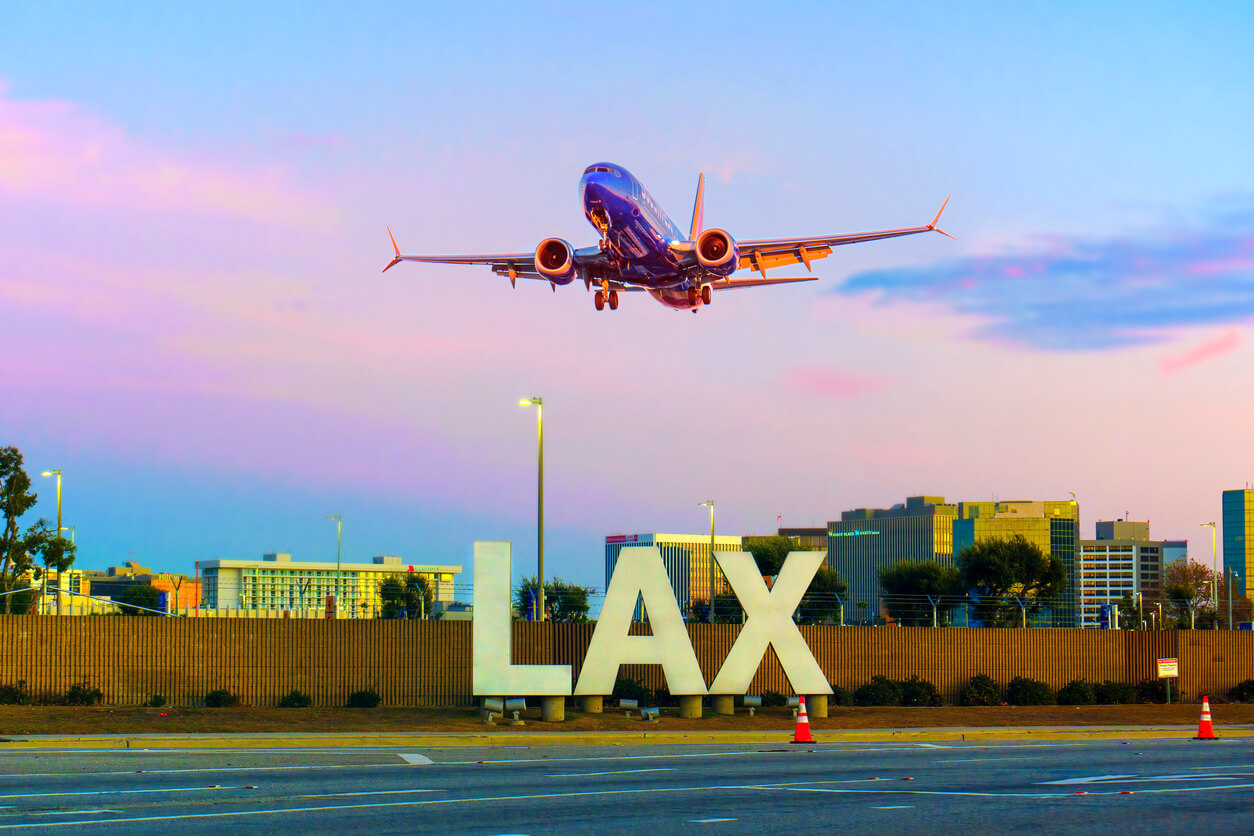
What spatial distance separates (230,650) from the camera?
3503 cm

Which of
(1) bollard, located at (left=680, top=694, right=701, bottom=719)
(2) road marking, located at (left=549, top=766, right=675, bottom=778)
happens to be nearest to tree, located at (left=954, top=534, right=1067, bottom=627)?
(1) bollard, located at (left=680, top=694, right=701, bottom=719)

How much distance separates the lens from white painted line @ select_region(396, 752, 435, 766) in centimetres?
2144

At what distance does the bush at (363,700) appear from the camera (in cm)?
3462

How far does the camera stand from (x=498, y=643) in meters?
30.8

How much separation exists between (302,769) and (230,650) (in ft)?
52.7

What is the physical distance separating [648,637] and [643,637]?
126mm

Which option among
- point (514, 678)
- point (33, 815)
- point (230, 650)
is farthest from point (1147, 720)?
point (33, 815)

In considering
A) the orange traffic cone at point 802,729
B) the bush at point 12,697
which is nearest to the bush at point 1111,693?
the orange traffic cone at point 802,729

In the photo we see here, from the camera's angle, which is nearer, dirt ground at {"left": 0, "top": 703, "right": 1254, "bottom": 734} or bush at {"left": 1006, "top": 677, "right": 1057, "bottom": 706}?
dirt ground at {"left": 0, "top": 703, "right": 1254, "bottom": 734}

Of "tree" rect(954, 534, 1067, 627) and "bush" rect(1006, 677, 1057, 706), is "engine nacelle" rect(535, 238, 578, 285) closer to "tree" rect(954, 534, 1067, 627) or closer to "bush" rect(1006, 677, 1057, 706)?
"bush" rect(1006, 677, 1057, 706)

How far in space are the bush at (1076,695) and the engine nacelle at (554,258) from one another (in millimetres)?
20495

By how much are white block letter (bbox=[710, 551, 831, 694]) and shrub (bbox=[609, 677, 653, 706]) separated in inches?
127

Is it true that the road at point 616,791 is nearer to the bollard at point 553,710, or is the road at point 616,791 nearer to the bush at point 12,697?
the bollard at point 553,710

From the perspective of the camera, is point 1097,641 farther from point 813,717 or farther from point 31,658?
point 31,658
